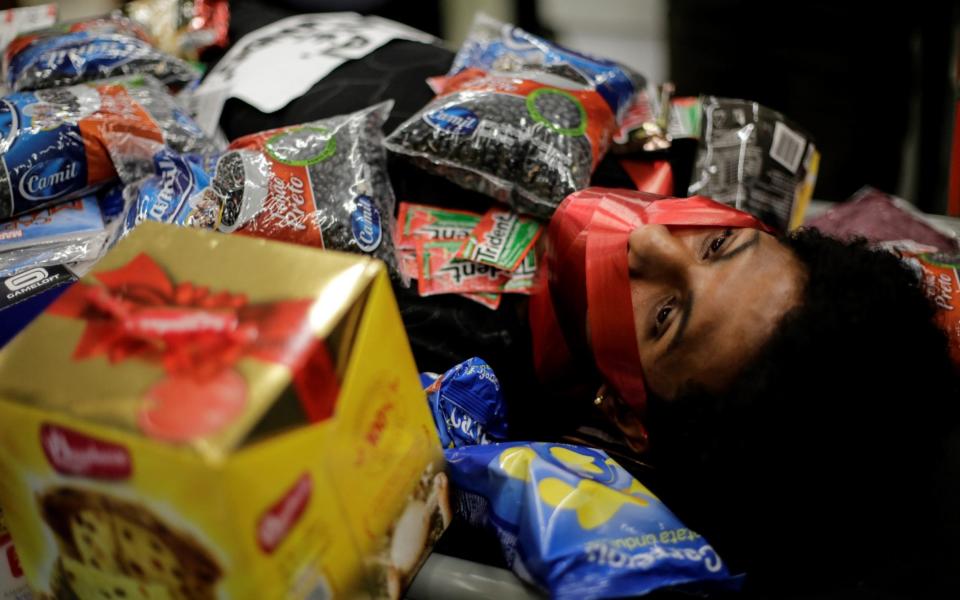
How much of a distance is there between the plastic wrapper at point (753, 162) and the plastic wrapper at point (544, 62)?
0.58ft

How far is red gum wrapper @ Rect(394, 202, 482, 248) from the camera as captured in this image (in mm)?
1382

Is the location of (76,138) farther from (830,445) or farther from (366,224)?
(830,445)

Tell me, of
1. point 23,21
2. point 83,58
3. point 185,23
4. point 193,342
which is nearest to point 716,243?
point 193,342

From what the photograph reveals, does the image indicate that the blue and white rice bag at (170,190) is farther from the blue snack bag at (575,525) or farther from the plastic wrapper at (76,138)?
the blue snack bag at (575,525)

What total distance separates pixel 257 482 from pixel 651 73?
275 centimetres

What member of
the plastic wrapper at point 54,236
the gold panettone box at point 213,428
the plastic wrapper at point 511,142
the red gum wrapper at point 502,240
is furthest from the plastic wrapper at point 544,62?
the gold panettone box at point 213,428

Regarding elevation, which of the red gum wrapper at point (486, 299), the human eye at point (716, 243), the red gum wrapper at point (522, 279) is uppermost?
the human eye at point (716, 243)

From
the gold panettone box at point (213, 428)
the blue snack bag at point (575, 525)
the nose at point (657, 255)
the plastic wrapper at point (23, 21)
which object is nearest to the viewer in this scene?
the gold panettone box at point (213, 428)

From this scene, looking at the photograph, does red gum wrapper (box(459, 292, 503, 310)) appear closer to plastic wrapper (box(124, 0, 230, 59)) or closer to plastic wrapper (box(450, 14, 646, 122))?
plastic wrapper (box(450, 14, 646, 122))

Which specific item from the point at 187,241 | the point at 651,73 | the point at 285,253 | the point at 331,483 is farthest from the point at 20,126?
the point at 651,73

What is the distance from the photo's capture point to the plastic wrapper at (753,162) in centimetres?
153

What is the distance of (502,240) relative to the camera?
1.35 meters

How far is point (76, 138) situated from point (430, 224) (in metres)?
0.58

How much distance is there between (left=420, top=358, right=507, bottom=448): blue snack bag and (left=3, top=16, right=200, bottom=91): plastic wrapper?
938 millimetres
